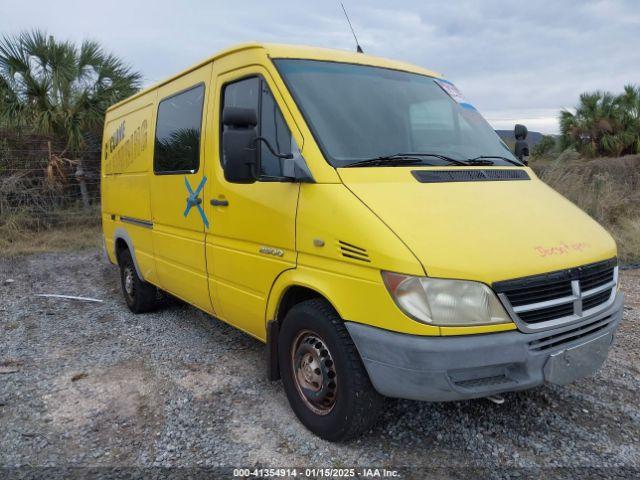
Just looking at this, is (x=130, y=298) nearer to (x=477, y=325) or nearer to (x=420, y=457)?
(x=420, y=457)

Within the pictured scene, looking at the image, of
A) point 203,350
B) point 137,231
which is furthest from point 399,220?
point 137,231

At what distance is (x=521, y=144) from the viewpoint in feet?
15.9

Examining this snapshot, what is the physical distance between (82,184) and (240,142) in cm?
1056

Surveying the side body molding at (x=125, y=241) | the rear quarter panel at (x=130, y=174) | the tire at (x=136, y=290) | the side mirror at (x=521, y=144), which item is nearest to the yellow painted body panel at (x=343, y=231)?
the rear quarter panel at (x=130, y=174)

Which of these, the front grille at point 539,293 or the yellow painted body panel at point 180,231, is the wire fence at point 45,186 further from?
the front grille at point 539,293

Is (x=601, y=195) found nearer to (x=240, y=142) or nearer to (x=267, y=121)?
(x=267, y=121)

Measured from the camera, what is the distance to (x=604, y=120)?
1970cm

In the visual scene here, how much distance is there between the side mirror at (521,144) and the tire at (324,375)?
263 centimetres

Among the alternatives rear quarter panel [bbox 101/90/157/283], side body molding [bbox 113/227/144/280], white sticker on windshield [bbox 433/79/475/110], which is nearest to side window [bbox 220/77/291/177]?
white sticker on windshield [bbox 433/79/475/110]

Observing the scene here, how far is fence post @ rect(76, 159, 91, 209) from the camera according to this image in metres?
12.3

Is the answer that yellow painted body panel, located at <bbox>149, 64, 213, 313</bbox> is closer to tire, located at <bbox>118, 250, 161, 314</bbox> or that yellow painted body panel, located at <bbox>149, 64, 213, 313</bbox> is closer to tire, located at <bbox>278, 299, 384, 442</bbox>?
tire, located at <bbox>118, 250, 161, 314</bbox>

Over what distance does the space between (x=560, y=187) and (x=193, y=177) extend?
8158 millimetres

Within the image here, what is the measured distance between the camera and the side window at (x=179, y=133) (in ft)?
14.3

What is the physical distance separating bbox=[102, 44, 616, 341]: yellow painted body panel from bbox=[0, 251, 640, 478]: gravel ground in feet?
1.86
